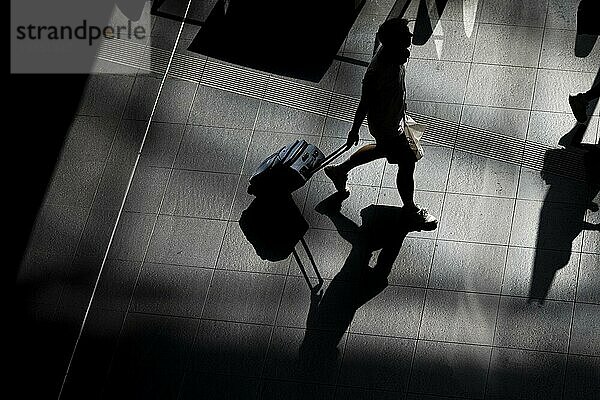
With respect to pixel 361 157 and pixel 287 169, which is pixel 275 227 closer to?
pixel 287 169

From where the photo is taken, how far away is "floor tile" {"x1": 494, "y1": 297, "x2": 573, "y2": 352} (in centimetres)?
733

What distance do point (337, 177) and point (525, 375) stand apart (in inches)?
79.9

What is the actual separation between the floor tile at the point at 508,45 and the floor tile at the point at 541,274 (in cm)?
193

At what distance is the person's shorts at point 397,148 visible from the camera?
25.1 feet

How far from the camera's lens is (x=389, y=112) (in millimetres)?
7477

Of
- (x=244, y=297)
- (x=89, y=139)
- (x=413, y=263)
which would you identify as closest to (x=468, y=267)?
(x=413, y=263)

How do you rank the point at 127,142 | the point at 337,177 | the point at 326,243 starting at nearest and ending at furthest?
the point at 326,243
the point at 337,177
the point at 127,142

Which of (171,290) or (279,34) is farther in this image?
(279,34)

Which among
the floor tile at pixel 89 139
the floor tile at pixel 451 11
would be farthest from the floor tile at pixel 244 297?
the floor tile at pixel 451 11

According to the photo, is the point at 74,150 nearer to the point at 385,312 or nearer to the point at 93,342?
the point at 93,342

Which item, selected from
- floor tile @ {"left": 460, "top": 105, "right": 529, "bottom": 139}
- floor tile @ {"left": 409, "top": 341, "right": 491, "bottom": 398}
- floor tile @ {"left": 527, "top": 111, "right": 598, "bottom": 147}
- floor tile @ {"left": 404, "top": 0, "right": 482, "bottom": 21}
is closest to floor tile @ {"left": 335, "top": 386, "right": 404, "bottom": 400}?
floor tile @ {"left": 409, "top": 341, "right": 491, "bottom": 398}

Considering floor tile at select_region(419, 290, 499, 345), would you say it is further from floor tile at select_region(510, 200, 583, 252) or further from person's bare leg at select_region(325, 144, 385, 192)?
person's bare leg at select_region(325, 144, 385, 192)

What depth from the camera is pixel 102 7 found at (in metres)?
10.1

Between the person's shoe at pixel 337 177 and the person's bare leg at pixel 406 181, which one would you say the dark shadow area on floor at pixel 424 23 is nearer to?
the person's shoe at pixel 337 177
